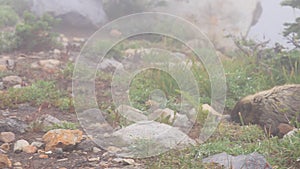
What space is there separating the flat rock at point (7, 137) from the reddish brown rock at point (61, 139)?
0.28m

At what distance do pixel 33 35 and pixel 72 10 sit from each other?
371 cm

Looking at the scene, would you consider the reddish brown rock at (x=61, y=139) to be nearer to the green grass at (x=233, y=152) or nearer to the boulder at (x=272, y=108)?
the green grass at (x=233, y=152)

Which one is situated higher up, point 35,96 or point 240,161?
point 35,96

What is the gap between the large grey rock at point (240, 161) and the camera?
3386mm

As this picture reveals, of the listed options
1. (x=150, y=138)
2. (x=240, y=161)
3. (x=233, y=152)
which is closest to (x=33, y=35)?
(x=150, y=138)

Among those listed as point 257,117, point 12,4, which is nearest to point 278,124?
point 257,117

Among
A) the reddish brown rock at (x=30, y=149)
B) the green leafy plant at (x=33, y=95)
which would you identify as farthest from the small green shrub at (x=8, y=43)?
the reddish brown rock at (x=30, y=149)

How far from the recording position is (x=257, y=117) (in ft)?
16.7

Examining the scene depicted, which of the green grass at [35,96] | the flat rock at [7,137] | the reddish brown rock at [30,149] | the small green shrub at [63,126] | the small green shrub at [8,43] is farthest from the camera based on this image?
the small green shrub at [8,43]

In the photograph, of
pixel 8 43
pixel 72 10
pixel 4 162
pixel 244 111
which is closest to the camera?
pixel 4 162

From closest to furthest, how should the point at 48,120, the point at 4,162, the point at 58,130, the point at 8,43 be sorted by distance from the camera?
the point at 4,162 → the point at 58,130 → the point at 48,120 → the point at 8,43

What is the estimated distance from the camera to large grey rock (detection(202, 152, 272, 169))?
3386 mm

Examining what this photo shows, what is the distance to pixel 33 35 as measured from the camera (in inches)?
326

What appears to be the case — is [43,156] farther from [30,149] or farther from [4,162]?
[4,162]
